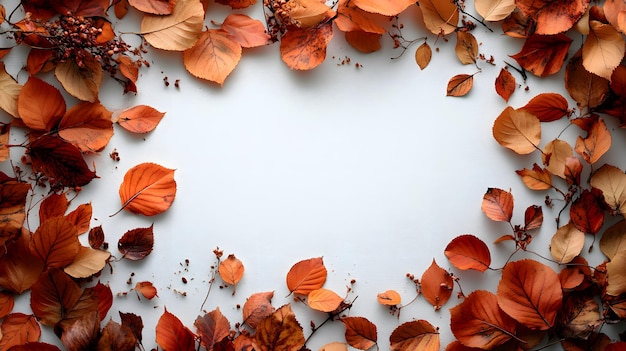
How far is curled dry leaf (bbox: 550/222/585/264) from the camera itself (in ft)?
3.17

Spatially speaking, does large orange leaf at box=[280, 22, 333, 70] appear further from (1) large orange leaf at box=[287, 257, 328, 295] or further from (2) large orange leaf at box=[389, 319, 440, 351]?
(2) large orange leaf at box=[389, 319, 440, 351]

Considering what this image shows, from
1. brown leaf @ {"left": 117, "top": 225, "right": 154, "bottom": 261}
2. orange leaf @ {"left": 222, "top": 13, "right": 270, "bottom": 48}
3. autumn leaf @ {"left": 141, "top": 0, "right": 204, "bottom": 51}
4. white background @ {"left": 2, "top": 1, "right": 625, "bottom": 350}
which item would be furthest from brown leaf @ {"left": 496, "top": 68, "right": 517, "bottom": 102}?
brown leaf @ {"left": 117, "top": 225, "right": 154, "bottom": 261}

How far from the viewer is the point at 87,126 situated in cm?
96

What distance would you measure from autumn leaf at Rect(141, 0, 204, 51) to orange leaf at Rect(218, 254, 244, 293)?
13.1 inches

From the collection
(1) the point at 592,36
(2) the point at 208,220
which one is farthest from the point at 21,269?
(1) the point at 592,36

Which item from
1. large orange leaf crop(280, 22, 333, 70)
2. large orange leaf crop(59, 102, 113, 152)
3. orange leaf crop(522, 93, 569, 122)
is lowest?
large orange leaf crop(59, 102, 113, 152)

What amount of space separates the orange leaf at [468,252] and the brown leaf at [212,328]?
0.36 m

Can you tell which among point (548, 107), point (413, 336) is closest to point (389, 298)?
point (413, 336)

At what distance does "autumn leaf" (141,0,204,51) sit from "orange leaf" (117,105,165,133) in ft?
0.33

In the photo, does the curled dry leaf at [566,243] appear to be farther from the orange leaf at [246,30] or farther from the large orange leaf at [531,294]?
the orange leaf at [246,30]

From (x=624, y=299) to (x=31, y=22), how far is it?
986mm

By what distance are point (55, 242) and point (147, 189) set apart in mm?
151

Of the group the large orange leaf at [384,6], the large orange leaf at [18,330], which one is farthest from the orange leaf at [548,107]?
the large orange leaf at [18,330]

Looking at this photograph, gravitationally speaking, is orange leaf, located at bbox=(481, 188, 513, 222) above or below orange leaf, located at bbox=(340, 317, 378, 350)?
above
